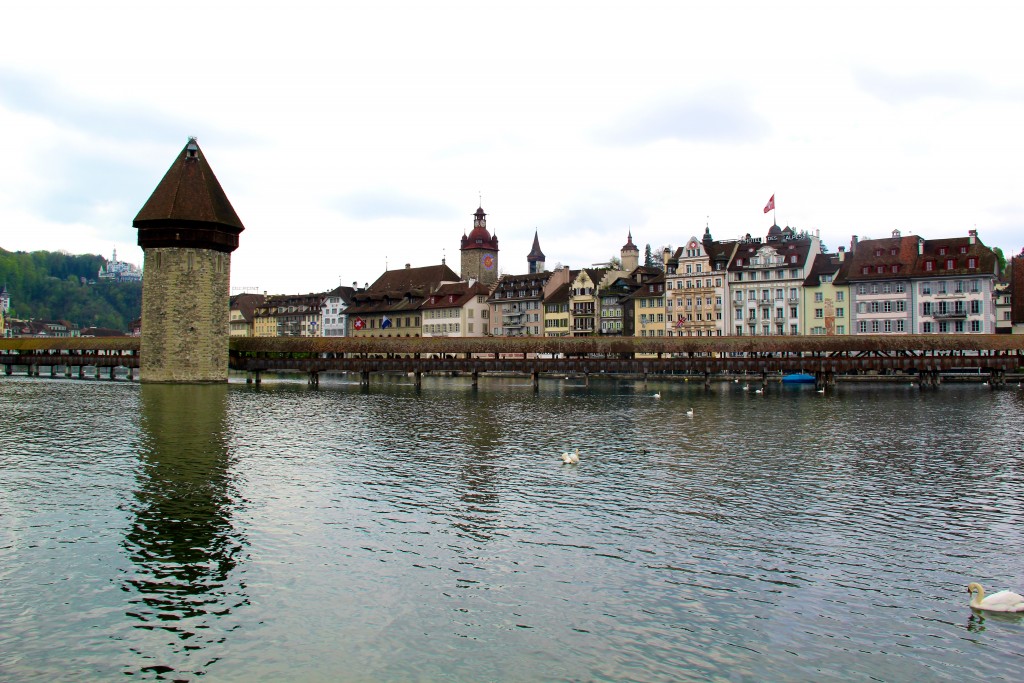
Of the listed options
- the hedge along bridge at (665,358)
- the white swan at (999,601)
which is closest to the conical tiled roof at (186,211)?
the hedge along bridge at (665,358)

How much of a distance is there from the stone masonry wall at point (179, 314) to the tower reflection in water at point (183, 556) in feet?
116

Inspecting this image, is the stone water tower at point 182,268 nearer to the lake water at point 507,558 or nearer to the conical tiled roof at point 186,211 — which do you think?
the conical tiled roof at point 186,211

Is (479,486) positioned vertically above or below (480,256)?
below

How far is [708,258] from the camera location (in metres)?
81.8

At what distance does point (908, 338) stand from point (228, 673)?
59.1m

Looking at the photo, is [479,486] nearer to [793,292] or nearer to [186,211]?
[186,211]

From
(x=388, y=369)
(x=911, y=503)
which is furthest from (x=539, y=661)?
(x=388, y=369)

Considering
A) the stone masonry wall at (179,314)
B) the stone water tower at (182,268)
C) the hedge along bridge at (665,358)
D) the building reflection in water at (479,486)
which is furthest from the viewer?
the stone masonry wall at (179,314)

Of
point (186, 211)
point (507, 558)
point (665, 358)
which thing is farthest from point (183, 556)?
point (186, 211)

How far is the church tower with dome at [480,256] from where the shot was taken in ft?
385

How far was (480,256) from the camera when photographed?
117562 mm

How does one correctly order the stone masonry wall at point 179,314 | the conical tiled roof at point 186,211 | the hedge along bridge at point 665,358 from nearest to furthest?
the hedge along bridge at point 665,358 < the conical tiled roof at point 186,211 < the stone masonry wall at point 179,314

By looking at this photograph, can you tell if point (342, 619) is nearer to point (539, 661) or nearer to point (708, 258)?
point (539, 661)

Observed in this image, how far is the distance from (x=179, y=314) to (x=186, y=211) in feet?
24.5
